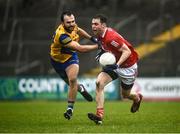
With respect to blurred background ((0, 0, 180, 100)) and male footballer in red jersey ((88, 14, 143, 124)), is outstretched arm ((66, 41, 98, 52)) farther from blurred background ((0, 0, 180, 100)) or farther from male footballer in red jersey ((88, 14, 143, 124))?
blurred background ((0, 0, 180, 100))

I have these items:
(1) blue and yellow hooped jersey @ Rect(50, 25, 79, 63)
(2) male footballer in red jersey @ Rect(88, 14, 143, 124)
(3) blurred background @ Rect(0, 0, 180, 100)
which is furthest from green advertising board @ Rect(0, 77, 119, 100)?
(2) male footballer in red jersey @ Rect(88, 14, 143, 124)

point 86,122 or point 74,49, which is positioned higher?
point 74,49

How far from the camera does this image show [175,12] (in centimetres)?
2614

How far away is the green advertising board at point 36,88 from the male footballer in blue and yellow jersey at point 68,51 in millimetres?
10540

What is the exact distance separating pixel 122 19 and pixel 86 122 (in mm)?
14478

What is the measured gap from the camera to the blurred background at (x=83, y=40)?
79.7 ft

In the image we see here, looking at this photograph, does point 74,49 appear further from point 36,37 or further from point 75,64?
point 36,37

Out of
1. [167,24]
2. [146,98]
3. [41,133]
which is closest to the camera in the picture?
[41,133]

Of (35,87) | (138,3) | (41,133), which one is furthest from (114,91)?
(41,133)

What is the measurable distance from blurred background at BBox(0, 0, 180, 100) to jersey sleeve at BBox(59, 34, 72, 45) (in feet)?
37.6

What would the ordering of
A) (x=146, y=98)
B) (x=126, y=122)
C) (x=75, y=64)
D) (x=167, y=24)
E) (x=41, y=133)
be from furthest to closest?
(x=167, y=24) < (x=146, y=98) < (x=75, y=64) < (x=126, y=122) < (x=41, y=133)

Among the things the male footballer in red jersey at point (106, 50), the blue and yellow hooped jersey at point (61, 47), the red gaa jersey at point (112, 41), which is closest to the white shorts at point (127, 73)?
the male footballer in red jersey at point (106, 50)

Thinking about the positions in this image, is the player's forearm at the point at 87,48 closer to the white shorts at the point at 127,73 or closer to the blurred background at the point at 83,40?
the white shorts at the point at 127,73

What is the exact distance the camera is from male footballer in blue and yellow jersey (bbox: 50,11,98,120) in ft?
40.3
